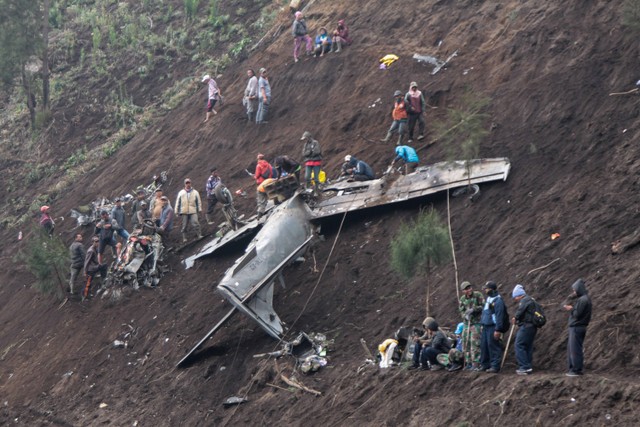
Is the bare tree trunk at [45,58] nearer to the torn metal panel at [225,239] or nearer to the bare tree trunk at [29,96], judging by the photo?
the bare tree trunk at [29,96]

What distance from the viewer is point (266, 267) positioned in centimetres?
1859

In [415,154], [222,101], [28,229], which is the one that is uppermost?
[415,154]

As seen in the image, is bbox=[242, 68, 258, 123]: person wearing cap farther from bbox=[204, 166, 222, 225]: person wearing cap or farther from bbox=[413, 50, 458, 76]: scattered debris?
bbox=[204, 166, 222, 225]: person wearing cap

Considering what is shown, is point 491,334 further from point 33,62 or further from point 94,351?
point 33,62

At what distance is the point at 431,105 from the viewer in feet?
79.3

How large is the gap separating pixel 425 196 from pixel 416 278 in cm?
226

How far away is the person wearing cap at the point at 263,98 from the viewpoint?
91.2 feet

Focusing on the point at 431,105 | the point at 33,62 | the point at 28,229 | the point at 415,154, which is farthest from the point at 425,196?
the point at 33,62

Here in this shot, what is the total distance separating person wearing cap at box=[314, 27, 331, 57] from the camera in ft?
96.9

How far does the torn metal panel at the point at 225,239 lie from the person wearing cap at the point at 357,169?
2351mm

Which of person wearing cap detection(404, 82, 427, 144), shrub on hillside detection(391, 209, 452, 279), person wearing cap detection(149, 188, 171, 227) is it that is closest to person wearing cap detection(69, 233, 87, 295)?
person wearing cap detection(149, 188, 171, 227)

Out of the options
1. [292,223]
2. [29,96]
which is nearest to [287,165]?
[292,223]

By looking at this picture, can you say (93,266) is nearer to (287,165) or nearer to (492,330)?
(287,165)

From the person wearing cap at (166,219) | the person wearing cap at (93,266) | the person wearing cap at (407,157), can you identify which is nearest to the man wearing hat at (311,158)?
the person wearing cap at (407,157)
